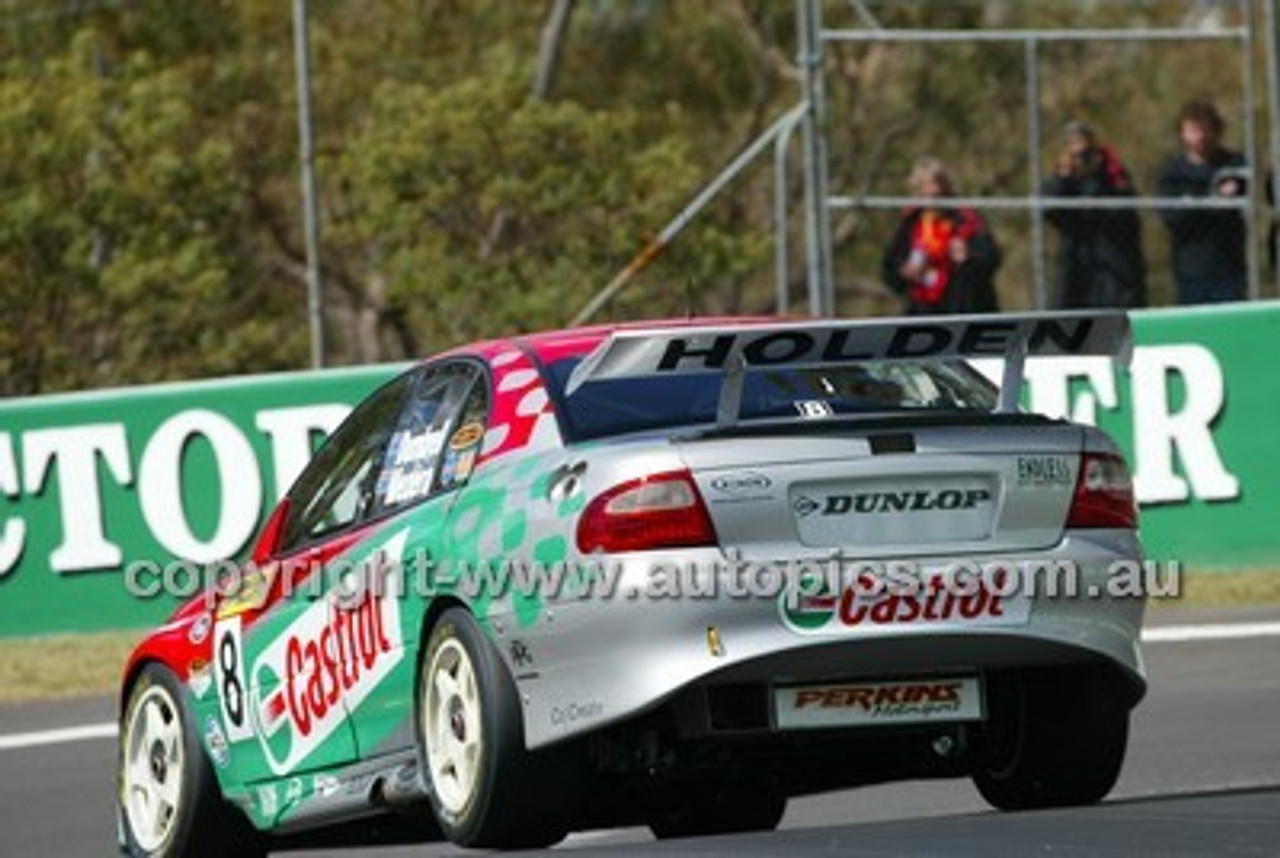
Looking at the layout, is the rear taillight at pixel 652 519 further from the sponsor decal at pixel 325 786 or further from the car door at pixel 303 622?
the sponsor decal at pixel 325 786

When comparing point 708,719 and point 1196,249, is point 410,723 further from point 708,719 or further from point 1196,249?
point 1196,249

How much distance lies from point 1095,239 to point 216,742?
1106 centimetres

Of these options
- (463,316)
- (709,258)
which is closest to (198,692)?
→ (463,316)

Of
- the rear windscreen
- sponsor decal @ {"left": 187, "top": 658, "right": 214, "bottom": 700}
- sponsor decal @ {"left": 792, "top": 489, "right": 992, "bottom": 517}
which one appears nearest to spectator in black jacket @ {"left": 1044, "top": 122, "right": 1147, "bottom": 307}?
sponsor decal @ {"left": 187, "top": 658, "right": 214, "bottom": 700}

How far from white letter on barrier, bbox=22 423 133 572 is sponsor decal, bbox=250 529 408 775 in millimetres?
8919

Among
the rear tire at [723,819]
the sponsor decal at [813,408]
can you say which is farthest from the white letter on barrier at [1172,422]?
the sponsor decal at [813,408]

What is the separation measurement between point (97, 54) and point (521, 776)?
72.5ft

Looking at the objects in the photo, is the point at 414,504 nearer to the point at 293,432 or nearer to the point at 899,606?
the point at 899,606

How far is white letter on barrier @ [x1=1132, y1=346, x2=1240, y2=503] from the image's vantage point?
17.6 metres

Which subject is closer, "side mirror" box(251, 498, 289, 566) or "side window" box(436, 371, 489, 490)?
"side window" box(436, 371, 489, 490)

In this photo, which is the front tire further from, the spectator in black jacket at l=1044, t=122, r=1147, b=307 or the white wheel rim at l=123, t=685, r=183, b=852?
the spectator in black jacket at l=1044, t=122, r=1147, b=307

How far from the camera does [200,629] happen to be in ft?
33.0

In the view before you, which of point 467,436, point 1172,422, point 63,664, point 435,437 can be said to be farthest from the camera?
point 63,664

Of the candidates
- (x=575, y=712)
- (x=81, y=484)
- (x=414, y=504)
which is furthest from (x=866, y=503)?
(x=81, y=484)
